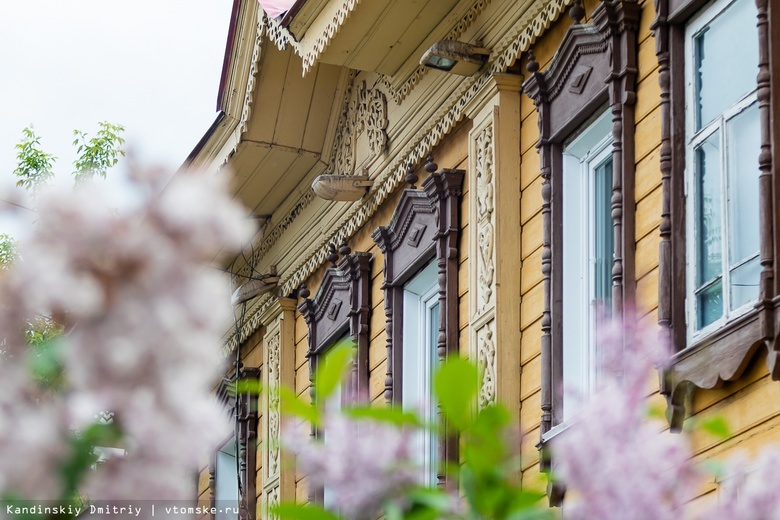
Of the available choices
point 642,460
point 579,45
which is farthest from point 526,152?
point 642,460

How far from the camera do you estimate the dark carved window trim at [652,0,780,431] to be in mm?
5387

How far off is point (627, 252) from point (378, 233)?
3.66 metres

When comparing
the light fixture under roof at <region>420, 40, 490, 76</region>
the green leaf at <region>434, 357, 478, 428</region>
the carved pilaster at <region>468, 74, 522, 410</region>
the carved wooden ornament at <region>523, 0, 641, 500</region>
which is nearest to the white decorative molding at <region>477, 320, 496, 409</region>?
the carved pilaster at <region>468, 74, 522, 410</region>

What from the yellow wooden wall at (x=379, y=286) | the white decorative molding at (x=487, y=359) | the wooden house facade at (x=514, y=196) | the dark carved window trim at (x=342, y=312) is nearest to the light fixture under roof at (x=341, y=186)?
the wooden house facade at (x=514, y=196)

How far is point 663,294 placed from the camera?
20.4 ft

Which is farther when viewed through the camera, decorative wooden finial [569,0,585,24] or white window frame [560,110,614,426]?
decorative wooden finial [569,0,585,24]

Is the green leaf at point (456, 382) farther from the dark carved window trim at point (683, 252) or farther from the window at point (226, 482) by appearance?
the window at point (226, 482)

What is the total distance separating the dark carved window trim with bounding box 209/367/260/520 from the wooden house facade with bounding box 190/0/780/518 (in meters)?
0.05

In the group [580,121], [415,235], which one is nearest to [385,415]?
[580,121]

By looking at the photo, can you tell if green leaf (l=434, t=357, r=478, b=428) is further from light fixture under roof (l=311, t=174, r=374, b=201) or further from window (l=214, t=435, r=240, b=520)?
window (l=214, t=435, r=240, b=520)

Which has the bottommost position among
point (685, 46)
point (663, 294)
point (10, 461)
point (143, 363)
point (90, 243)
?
point (10, 461)

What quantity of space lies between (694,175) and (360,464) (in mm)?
4415

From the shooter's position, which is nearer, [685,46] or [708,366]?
[708,366]

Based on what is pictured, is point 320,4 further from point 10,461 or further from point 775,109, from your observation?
point 10,461
